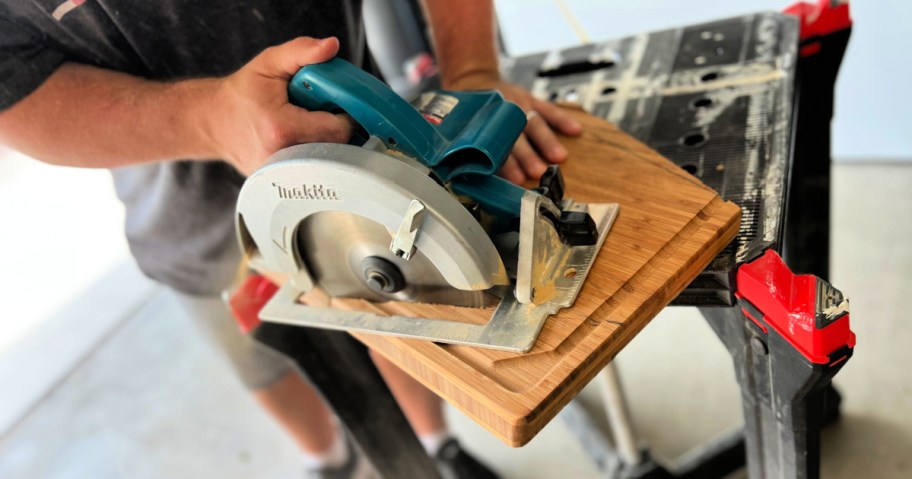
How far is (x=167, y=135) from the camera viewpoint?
896 millimetres

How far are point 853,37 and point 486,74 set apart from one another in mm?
1267

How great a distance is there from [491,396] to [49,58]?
2.23 feet

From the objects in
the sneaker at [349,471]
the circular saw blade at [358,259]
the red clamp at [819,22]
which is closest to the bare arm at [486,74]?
the circular saw blade at [358,259]

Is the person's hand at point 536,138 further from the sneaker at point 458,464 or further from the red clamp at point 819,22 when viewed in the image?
the sneaker at point 458,464

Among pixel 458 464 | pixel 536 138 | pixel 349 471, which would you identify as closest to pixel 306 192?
pixel 536 138

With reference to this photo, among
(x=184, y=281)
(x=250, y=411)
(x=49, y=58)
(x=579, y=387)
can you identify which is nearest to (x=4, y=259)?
(x=250, y=411)

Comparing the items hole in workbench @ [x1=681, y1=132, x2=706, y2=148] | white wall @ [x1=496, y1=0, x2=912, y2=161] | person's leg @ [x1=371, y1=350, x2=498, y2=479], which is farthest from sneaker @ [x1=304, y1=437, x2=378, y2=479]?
white wall @ [x1=496, y1=0, x2=912, y2=161]

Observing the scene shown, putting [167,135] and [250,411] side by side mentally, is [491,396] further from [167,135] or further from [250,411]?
[250,411]

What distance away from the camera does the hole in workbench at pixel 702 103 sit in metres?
1.08

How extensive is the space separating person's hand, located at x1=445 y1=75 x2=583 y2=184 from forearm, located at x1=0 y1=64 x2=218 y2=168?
0.38 meters

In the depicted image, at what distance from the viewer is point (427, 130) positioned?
0.80m

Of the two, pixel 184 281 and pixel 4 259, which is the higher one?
pixel 184 281

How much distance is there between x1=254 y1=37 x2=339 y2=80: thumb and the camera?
767 millimetres

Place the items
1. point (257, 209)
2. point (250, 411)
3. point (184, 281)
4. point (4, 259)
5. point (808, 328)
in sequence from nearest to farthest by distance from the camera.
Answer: point (808, 328) < point (257, 209) < point (184, 281) < point (250, 411) < point (4, 259)
